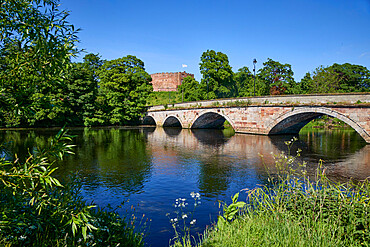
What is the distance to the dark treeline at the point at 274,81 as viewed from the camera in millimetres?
46781

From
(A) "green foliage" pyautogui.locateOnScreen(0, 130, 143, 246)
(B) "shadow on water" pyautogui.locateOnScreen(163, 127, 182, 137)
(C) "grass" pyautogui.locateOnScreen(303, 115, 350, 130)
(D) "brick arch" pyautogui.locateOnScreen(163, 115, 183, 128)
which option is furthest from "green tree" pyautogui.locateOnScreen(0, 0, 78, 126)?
(C) "grass" pyautogui.locateOnScreen(303, 115, 350, 130)

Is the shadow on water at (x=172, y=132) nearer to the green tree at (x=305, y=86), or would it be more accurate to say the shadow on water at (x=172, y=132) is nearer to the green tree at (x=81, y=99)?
the green tree at (x=81, y=99)

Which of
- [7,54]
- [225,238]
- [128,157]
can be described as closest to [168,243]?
[225,238]

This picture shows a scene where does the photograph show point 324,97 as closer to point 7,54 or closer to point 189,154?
point 189,154

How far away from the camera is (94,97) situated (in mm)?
43094

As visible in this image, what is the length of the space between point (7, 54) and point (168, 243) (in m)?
4.25

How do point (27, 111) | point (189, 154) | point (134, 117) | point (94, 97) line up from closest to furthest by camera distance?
point (27, 111)
point (189, 154)
point (94, 97)
point (134, 117)

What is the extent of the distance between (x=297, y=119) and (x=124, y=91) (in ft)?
103

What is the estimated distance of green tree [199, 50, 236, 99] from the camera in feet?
152

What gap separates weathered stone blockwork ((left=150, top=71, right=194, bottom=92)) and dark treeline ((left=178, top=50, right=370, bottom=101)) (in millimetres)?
28406

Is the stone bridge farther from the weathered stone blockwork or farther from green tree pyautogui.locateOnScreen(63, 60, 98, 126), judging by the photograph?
the weathered stone blockwork

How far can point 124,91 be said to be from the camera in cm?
4631

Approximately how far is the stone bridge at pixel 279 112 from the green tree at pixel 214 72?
34.9 ft

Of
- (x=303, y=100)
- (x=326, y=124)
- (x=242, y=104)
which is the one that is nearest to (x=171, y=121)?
(x=242, y=104)
